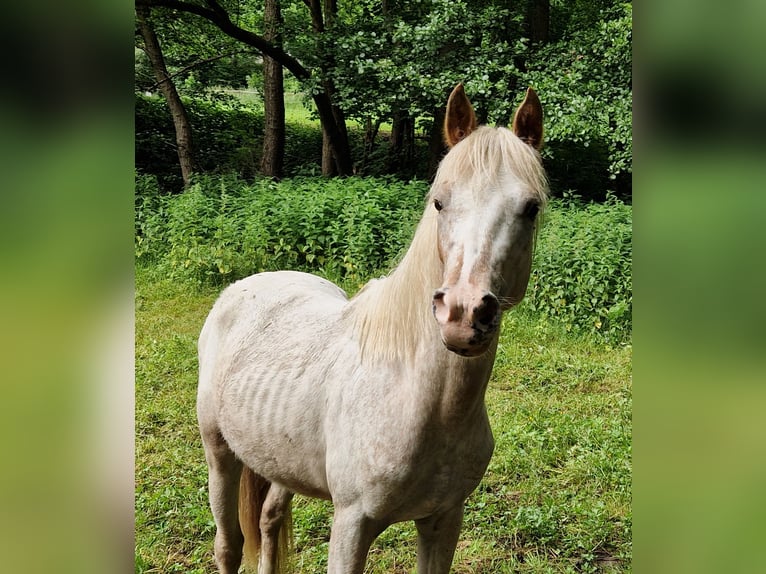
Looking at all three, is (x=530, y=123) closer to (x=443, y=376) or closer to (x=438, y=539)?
(x=443, y=376)

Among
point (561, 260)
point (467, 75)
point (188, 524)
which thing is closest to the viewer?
point (188, 524)

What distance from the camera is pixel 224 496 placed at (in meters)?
2.50

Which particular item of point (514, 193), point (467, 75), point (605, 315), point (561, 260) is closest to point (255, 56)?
point (467, 75)

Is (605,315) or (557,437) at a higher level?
(605,315)

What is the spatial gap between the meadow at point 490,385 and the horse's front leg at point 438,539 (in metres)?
0.79

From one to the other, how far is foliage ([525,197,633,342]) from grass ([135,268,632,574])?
0.90 feet

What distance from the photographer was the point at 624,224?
20.1ft

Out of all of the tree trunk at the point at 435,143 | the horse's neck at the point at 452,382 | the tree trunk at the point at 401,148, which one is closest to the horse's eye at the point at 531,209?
the horse's neck at the point at 452,382

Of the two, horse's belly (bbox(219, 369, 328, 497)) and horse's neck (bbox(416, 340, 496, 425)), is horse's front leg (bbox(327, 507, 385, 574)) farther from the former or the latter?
horse's neck (bbox(416, 340, 496, 425))

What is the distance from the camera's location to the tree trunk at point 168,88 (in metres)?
8.69

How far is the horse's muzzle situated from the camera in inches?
50.1

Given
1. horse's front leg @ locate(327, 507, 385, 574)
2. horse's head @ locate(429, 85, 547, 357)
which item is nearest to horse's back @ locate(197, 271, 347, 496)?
horse's front leg @ locate(327, 507, 385, 574)
